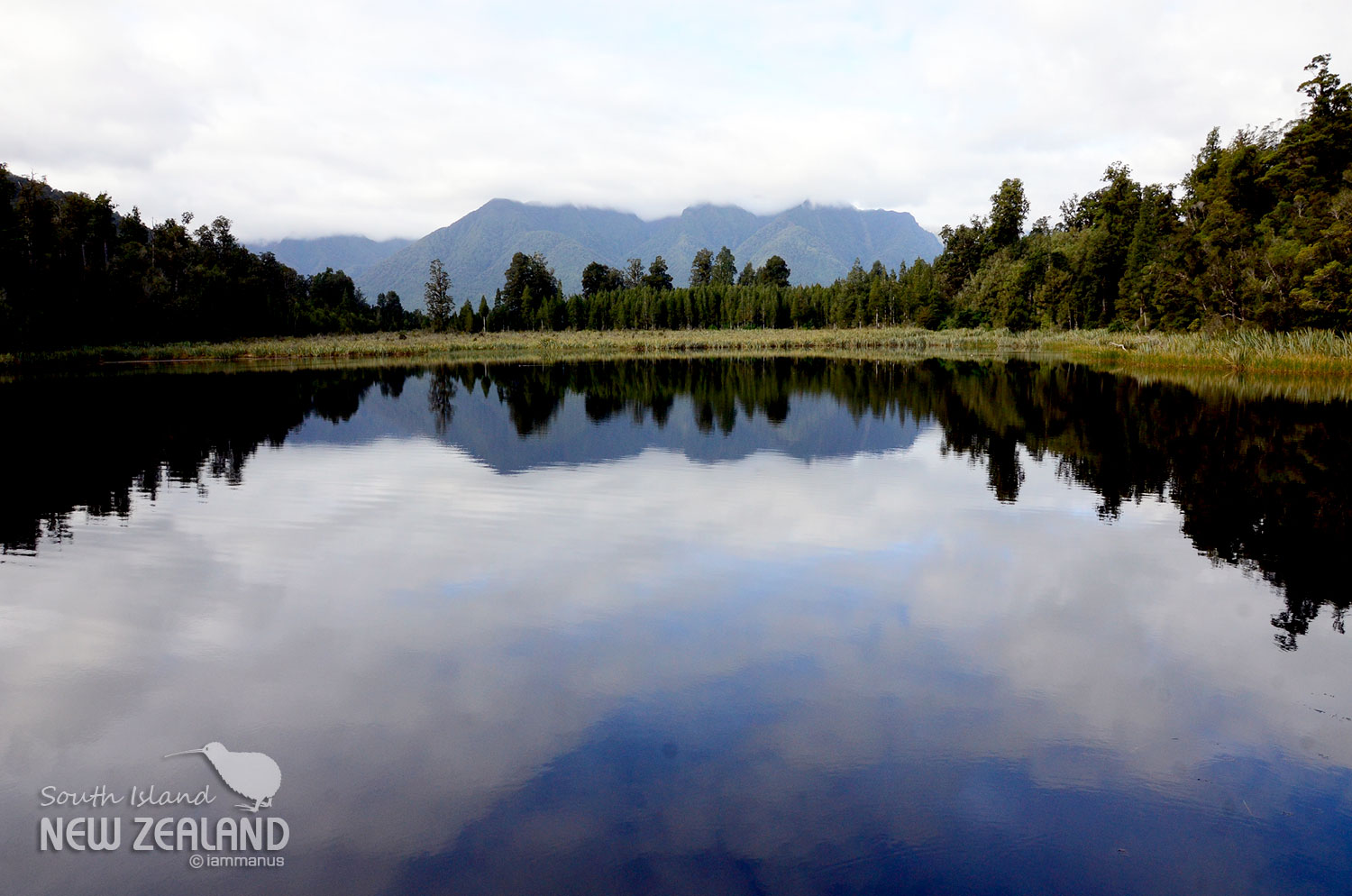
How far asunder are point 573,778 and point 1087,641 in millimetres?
4636

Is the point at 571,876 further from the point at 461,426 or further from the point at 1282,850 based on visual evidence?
the point at 461,426

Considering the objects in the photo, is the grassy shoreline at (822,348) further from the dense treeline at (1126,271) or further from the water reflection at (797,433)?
the water reflection at (797,433)

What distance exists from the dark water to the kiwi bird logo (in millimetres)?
86

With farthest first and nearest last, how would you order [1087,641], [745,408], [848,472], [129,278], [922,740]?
[129,278] < [745,408] < [848,472] < [1087,641] < [922,740]

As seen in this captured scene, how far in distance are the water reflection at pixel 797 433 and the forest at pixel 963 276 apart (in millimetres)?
Answer: 10819

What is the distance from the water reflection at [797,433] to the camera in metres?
10.9

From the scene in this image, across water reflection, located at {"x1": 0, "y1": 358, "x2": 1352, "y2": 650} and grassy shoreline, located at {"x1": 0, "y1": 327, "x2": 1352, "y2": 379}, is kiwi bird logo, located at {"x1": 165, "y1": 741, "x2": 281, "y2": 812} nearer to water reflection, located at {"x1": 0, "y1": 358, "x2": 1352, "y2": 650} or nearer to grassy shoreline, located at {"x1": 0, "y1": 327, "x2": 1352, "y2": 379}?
water reflection, located at {"x1": 0, "y1": 358, "x2": 1352, "y2": 650}

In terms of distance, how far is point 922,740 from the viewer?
5012 mm

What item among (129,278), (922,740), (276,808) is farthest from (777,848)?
(129,278)

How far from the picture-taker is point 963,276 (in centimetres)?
9206

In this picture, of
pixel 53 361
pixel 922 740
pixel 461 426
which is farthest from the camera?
pixel 53 361

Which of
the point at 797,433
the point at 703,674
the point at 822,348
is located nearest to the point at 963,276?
the point at 822,348

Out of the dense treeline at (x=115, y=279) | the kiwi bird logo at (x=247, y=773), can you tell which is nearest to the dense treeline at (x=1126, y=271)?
the dense treeline at (x=115, y=279)

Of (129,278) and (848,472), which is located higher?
(129,278)
